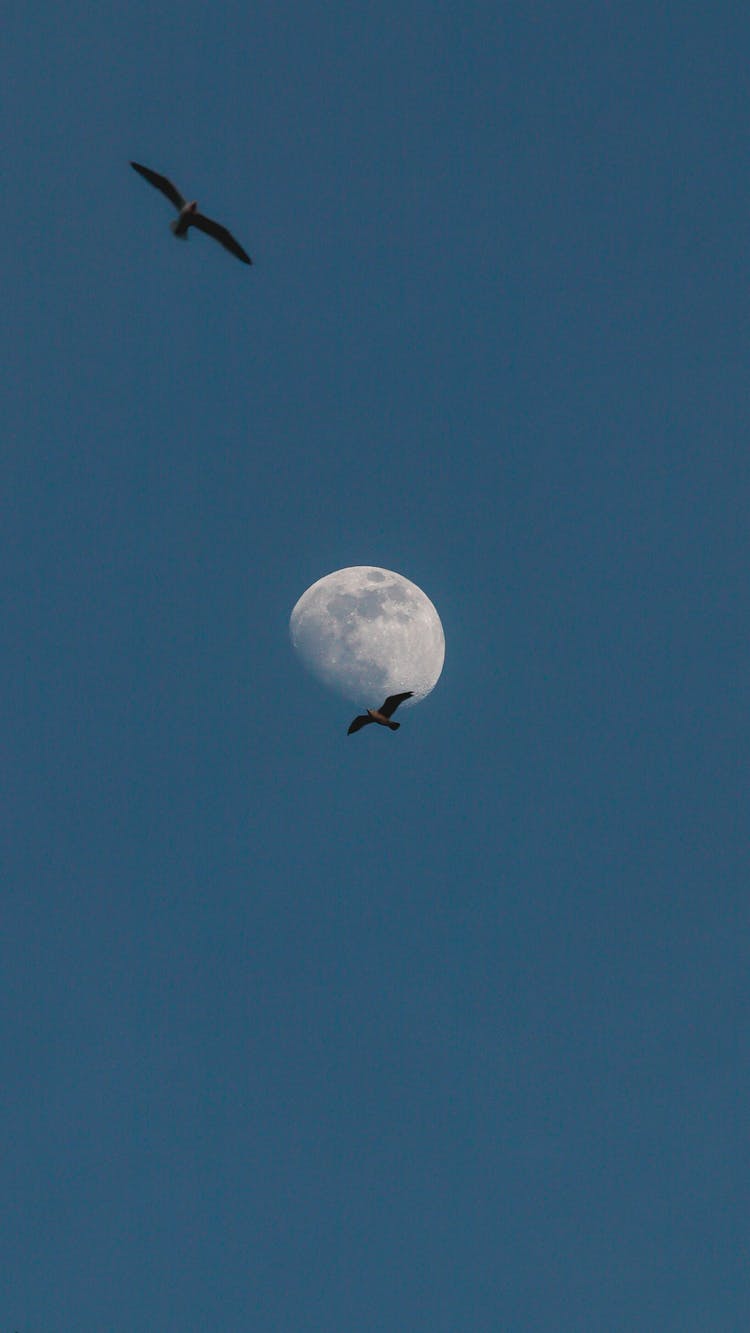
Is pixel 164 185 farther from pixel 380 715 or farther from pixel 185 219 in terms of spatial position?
pixel 380 715

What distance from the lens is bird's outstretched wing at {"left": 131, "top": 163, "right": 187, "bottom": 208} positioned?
188ft

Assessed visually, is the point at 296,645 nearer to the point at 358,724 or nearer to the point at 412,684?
the point at 412,684

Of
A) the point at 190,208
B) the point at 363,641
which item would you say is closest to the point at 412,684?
the point at 363,641

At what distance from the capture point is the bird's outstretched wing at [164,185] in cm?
5731

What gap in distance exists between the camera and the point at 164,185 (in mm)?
57812

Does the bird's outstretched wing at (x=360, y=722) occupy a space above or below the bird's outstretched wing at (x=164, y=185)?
below

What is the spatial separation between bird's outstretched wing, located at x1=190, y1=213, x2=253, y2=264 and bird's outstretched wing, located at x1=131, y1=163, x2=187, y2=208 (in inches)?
39.6

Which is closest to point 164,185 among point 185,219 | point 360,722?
point 185,219

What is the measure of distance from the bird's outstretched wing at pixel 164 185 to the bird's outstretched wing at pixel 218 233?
1.01m

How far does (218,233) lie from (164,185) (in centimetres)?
349

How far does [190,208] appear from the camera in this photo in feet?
187

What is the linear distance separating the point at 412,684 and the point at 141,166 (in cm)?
3729

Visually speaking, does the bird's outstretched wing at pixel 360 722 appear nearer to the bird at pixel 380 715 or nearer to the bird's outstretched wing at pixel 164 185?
the bird at pixel 380 715

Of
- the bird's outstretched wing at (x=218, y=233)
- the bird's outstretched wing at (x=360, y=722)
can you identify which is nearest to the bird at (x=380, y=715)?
the bird's outstretched wing at (x=360, y=722)
